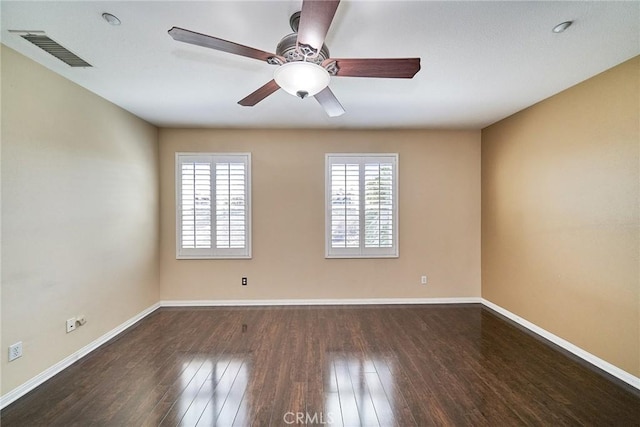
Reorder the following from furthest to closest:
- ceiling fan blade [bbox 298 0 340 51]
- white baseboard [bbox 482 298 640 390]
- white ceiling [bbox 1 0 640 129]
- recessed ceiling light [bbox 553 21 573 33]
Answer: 1. white baseboard [bbox 482 298 640 390]
2. recessed ceiling light [bbox 553 21 573 33]
3. white ceiling [bbox 1 0 640 129]
4. ceiling fan blade [bbox 298 0 340 51]

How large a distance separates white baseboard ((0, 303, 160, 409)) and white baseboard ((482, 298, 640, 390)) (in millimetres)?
4811

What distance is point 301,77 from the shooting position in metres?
1.58

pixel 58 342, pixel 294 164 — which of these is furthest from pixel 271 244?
pixel 58 342

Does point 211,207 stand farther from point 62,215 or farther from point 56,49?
point 56,49

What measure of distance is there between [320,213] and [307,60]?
267cm

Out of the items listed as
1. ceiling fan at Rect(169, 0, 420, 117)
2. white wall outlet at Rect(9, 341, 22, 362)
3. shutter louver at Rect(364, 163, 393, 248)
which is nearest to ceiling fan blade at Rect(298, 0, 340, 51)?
ceiling fan at Rect(169, 0, 420, 117)

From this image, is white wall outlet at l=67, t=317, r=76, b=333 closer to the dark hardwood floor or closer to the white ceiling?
the dark hardwood floor

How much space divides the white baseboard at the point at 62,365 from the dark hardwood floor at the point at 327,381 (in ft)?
0.20

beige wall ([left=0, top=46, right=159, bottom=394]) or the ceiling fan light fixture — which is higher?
the ceiling fan light fixture

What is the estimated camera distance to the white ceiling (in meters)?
1.68

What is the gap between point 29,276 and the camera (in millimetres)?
2195

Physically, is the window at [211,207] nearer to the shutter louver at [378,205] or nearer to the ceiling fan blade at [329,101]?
the shutter louver at [378,205]

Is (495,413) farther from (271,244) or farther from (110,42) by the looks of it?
(110,42)
